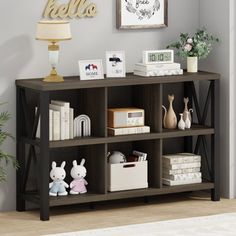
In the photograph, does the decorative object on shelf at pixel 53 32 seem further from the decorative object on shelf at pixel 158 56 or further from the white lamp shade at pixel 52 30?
the decorative object on shelf at pixel 158 56

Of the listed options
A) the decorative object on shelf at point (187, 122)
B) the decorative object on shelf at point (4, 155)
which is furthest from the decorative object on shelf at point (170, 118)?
the decorative object on shelf at point (4, 155)

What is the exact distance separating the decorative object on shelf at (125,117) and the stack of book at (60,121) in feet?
0.93

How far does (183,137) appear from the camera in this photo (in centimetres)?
634

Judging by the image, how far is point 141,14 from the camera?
239 inches

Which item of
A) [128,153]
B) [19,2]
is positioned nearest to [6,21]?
[19,2]

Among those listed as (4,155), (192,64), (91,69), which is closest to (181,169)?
(192,64)

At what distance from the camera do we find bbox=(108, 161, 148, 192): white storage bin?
5773mm

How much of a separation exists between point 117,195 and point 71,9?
1250mm

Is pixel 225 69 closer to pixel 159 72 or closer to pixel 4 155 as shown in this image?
pixel 159 72

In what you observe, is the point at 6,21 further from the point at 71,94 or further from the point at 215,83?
the point at 215,83

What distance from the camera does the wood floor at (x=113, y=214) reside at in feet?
17.6

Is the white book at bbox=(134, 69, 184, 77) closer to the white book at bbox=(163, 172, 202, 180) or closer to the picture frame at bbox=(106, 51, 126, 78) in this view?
the picture frame at bbox=(106, 51, 126, 78)

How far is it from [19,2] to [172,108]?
1.30 meters

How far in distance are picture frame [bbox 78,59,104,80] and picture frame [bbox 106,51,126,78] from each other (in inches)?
2.9
